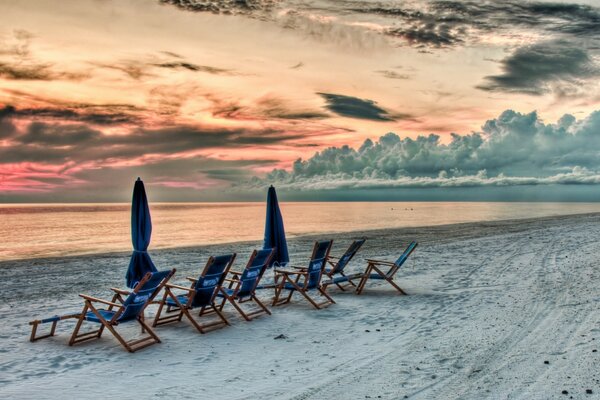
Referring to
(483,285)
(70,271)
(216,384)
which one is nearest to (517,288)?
(483,285)

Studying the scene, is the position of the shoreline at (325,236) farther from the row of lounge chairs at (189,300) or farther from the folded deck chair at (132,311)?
the folded deck chair at (132,311)

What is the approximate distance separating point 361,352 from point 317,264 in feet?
9.40

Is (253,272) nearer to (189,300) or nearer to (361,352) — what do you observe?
(189,300)

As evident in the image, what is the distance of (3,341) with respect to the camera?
657 cm

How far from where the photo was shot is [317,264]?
8.62 meters

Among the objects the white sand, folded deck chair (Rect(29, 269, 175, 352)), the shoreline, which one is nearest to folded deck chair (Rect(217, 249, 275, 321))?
the white sand

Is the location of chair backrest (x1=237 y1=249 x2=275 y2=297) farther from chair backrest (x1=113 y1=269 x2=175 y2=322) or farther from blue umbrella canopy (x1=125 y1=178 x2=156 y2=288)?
chair backrest (x1=113 y1=269 x2=175 y2=322)

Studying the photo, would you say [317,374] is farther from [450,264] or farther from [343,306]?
[450,264]

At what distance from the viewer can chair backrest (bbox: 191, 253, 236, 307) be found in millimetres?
6801

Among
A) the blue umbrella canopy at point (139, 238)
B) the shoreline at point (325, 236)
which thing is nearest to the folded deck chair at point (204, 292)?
the blue umbrella canopy at point (139, 238)

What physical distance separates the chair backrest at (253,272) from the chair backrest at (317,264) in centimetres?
98

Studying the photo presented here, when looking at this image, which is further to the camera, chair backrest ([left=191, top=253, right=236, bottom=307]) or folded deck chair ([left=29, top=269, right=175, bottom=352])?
chair backrest ([left=191, top=253, right=236, bottom=307])

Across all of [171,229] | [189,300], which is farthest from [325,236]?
[189,300]

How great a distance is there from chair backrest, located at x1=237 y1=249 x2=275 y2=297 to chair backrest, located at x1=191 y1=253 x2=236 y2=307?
570 mm
